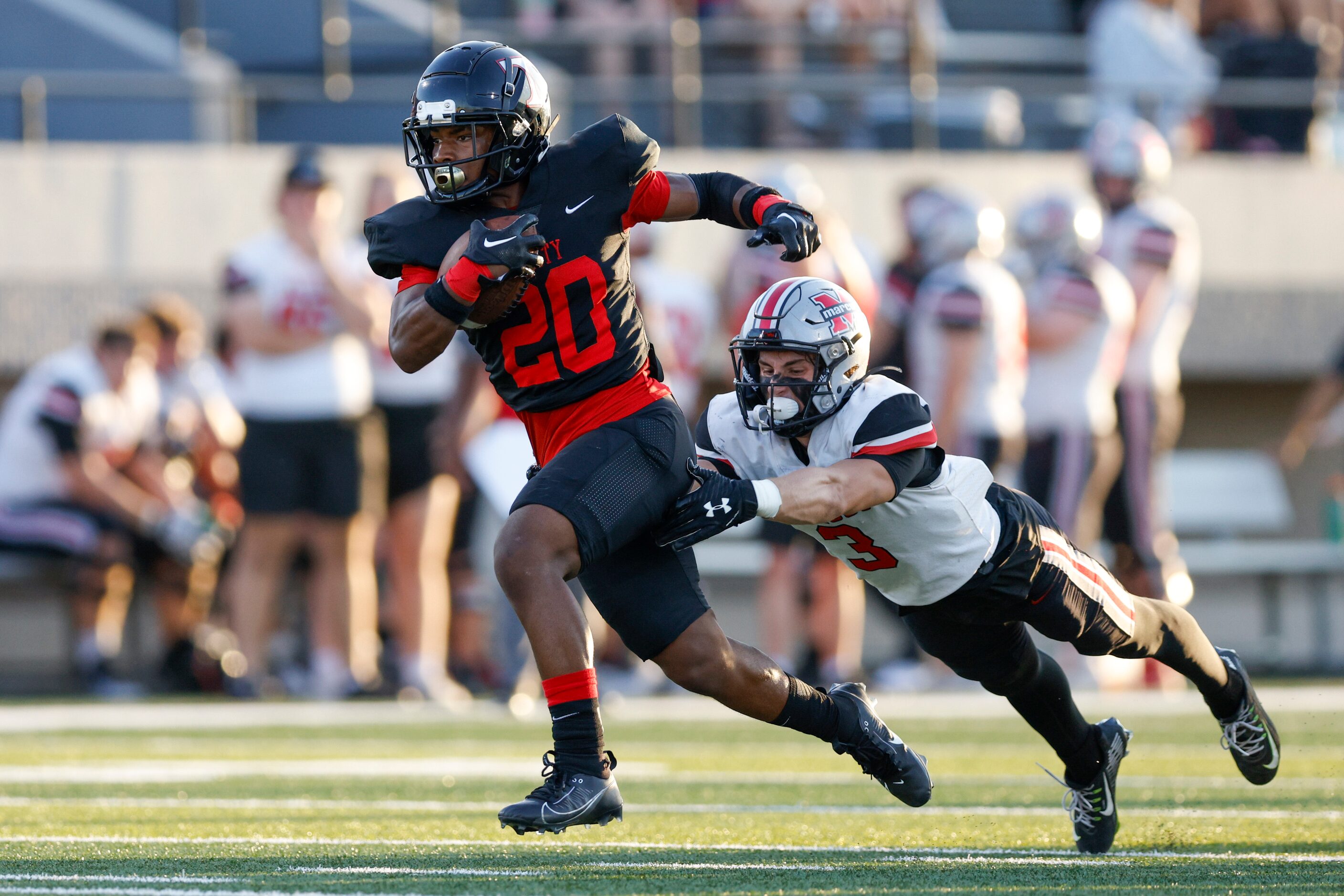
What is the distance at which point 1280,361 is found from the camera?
1142 cm

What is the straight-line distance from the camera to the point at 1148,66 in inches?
454

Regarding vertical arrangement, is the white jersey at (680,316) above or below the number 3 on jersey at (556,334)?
below

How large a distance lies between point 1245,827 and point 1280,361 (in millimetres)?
7511

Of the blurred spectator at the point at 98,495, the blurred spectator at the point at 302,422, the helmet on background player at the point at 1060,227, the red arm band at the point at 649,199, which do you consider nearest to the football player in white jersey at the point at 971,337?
the helmet on background player at the point at 1060,227

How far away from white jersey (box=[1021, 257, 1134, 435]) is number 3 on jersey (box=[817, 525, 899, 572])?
4.46 metres

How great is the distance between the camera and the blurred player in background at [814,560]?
799cm

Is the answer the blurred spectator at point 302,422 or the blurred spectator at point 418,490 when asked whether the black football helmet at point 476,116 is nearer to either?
the blurred spectator at point 418,490

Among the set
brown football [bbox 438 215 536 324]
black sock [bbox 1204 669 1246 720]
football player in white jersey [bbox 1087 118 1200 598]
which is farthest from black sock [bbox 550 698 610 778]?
football player in white jersey [bbox 1087 118 1200 598]

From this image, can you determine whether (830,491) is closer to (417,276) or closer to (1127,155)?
(417,276)

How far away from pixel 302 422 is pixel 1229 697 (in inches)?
192

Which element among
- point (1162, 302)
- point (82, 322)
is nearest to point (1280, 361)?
point (1162, 302)

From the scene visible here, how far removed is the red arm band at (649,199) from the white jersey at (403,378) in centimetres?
416

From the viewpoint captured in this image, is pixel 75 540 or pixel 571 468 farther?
pixel 75 540

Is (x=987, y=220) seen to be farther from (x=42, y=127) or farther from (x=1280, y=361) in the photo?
(x=42, y=127)
